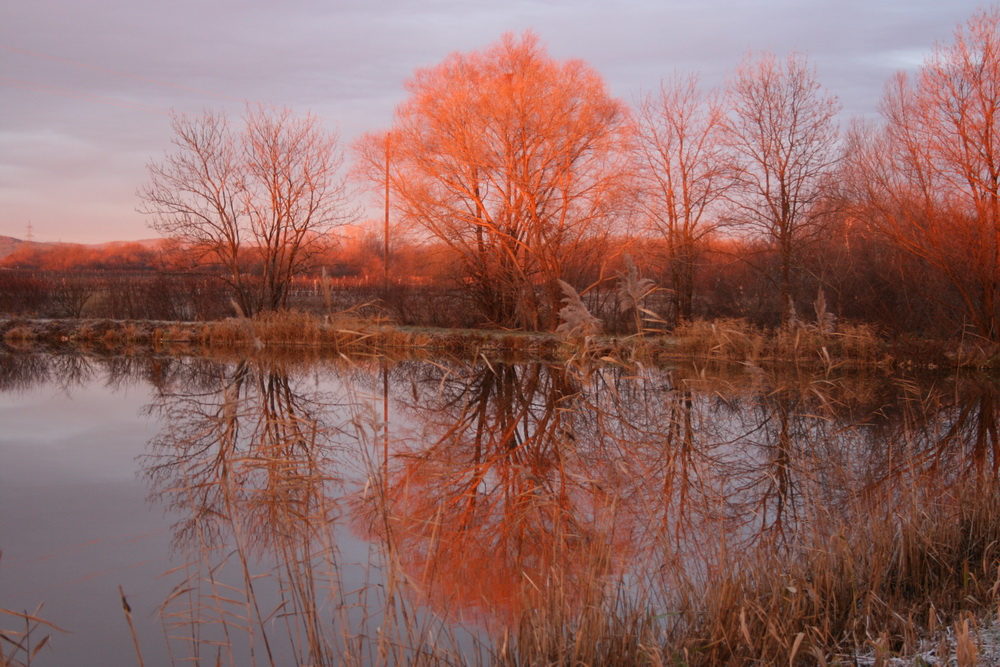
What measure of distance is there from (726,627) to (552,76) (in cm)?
1919

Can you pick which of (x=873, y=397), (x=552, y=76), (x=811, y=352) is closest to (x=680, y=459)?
(x=873, y=397)

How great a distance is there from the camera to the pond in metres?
3.54

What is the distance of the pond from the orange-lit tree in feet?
35.6

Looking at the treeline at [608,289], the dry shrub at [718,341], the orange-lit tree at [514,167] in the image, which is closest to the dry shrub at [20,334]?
the treeline at [608,289]

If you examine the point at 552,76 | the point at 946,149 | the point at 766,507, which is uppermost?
the point at 552,76

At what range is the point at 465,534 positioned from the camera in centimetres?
546

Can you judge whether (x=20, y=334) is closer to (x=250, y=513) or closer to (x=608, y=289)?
(x=608, y=289)

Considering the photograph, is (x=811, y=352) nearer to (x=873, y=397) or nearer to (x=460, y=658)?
(x=873, y=397)

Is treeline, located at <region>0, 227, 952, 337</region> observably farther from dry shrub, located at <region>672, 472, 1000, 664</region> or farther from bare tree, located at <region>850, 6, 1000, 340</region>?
dry shrub, located at <region>672, 472, 1000, 664</region>

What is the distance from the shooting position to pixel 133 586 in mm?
4645

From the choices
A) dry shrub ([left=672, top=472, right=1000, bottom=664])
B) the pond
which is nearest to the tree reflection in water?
the pond

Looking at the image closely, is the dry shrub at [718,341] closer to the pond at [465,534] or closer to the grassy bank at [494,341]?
the grassy bank at [494,341]

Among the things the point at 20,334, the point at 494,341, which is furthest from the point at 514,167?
the point at 20,334

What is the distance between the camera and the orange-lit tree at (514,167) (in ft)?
67.5
